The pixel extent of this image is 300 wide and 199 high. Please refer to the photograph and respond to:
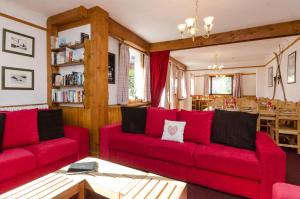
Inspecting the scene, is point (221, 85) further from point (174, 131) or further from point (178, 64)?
point (174, 131)

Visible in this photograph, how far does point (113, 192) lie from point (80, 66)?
2.57 meters

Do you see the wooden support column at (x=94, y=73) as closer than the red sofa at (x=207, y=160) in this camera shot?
No

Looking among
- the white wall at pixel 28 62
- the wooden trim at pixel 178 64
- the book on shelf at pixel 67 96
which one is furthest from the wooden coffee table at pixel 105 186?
the wooden trim at pixel 178 64

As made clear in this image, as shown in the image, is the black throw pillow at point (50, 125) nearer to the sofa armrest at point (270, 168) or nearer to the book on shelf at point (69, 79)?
the book on shelf at point (69, 79)

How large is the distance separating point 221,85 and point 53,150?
30.4 feet

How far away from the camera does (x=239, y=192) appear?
6.23 feet

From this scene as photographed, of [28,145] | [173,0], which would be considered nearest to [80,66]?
[28,145]

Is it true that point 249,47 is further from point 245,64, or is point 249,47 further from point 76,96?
point 76,96

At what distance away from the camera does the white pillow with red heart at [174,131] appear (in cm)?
252

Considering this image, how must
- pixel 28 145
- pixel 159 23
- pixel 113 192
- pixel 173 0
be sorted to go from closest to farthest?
pixel 113 192, pixel 28 145, pixel 173 0, pixel 159 23

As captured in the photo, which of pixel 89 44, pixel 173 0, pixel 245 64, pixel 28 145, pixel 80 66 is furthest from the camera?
pixel 245 64

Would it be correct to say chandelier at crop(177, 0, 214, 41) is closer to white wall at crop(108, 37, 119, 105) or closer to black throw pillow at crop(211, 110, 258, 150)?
black throw pillow at crop(211, 110, 258, 150)

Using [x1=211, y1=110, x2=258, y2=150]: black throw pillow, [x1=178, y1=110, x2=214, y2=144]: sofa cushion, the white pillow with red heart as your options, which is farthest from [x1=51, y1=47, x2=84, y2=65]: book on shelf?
[x1=211, y1=110, x2=258, y2=150]: black throw pillow

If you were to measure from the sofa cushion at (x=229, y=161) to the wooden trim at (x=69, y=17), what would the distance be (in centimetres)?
283
